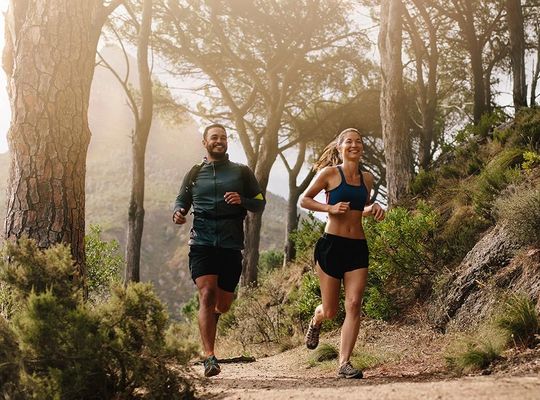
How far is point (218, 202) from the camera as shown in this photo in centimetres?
549

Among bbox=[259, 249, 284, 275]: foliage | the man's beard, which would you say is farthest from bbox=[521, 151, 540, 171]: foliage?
bbox=[259, 249, 284, 275]: foliage

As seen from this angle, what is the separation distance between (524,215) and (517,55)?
9358 millimetres

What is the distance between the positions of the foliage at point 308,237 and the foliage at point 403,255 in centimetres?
349

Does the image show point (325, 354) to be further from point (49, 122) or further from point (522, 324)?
point (49, 122)

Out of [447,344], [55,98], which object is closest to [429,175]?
[447,344]

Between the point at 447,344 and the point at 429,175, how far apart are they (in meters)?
5.06

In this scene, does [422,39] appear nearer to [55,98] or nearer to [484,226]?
[484,226]

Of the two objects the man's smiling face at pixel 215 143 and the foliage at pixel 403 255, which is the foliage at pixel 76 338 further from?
the foliage at pixel 403 255

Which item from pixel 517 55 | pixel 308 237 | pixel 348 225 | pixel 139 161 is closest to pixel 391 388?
pixel 348 225

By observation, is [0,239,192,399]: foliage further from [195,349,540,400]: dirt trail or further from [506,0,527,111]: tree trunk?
[506,0,527,111]: tree trunk

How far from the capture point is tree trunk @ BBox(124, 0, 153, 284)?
41.0 feet

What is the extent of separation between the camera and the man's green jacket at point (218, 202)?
545 cm

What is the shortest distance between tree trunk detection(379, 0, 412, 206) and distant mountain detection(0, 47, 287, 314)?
4336 cm

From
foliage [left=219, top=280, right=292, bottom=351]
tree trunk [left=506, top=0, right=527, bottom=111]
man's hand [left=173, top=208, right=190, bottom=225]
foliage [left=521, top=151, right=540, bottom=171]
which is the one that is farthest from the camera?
tree trunk [left=506, top=0, right=527, bottom=111]
